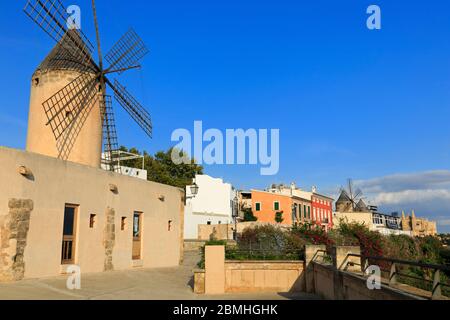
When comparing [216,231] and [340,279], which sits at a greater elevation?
[216,231]

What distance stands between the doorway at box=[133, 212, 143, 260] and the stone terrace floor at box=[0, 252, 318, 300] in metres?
1.66

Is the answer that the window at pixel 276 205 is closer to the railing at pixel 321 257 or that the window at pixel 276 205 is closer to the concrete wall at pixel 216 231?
the concrete wall at pixel 216 231

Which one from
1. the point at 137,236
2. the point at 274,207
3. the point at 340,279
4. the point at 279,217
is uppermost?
the point at 274,207

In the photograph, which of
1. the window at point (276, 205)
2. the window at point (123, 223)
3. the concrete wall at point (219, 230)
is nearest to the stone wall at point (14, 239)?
the window at point (123, 223)

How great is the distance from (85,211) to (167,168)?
140 feet

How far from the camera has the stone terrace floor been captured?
11.9m

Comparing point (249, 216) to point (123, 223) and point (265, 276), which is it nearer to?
point (123, 223)

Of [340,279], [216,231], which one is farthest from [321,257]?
[216,231]

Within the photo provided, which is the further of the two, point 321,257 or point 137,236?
point 137,236

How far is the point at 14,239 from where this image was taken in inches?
520

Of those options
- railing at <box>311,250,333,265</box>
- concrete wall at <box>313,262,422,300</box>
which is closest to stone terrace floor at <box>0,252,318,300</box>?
concrete wall at <box>313,262,422,300</box>
